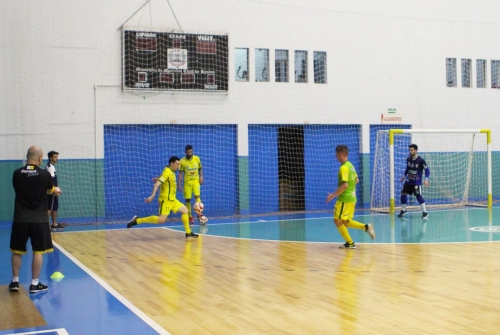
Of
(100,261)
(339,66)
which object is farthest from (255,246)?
(339,66)

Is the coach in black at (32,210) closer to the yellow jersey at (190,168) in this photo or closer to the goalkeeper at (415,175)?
the yellow jersey at (190,168)

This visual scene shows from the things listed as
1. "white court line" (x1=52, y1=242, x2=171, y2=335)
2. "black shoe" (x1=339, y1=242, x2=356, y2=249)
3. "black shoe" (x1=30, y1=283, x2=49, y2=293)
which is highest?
"black shoe" (x1=339, y1=242, x2=356, y2=249)

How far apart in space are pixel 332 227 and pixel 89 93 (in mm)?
7243

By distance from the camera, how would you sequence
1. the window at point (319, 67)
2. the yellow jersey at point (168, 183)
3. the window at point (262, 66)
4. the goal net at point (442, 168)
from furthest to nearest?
the goal net at point (442, 168)
the window at point (319, 67)
the window at point (262, 66)
the yellow jersey at point (168, 183)

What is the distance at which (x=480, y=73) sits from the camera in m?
22.5

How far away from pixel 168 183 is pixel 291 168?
7.23m

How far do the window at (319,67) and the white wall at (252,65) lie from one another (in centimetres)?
19

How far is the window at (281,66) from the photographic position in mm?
19531

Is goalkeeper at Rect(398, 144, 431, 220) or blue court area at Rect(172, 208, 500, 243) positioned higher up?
goalkeeper at Rect(398, 144, 431, 220)

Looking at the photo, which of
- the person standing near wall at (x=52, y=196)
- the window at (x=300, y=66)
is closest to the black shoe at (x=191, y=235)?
the person standing near wall at (x=52, y=196)

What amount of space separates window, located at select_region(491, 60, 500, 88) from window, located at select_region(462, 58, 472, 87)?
97 cm

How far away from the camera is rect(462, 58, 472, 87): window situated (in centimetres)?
2222

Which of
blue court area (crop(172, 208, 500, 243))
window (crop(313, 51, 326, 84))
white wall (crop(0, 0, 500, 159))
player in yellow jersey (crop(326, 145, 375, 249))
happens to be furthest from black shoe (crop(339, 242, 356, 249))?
window (crop(313, 51, 326, 84))

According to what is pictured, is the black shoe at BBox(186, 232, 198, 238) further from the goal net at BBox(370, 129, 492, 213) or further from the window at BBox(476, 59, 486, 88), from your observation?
the window at BBox(476, 59, 486, 88)
